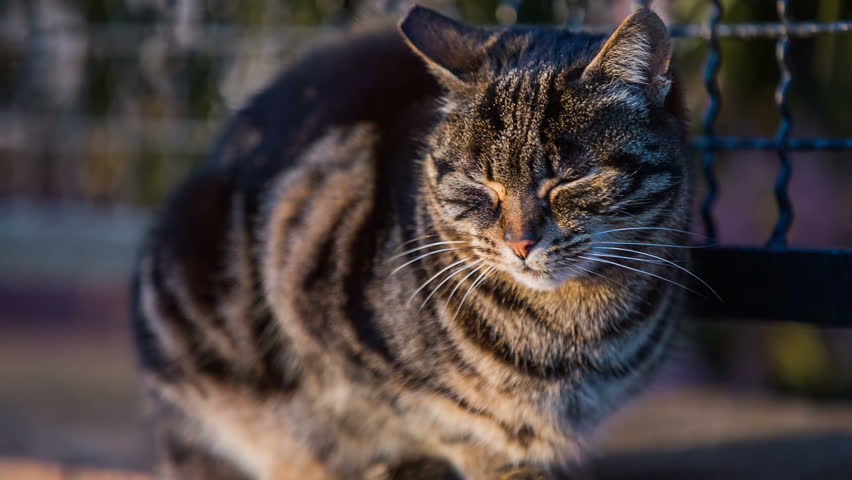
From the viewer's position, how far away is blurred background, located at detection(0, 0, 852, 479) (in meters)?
Result: 2.10

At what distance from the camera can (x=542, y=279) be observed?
4.17 feet

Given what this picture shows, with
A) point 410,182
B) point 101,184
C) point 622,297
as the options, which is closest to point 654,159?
point 622,297

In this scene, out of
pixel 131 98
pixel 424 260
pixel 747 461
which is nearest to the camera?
pixel 424 260

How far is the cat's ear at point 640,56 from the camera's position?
3.87 ft

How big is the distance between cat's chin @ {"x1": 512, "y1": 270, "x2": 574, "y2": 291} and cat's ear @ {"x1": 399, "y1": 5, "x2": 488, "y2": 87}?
13.4 inches

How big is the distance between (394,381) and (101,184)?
2.66 metres

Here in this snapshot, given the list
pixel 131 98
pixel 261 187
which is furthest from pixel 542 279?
pixel 131 98

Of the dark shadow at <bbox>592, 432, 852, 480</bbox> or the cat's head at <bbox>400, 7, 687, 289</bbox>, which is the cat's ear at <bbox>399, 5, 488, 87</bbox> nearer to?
the cat's head at <bbox>400, 7, 687, 289</bbox>

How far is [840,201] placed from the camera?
2418 millimetres

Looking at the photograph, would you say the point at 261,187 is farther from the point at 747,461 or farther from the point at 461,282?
the point at 747,461

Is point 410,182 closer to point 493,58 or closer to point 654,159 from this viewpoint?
point 493,58

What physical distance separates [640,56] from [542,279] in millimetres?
365

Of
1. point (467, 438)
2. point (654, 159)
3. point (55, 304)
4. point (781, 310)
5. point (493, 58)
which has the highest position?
point (493, 58)

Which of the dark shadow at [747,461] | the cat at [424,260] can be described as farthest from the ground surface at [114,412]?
the cat at [424,260]
